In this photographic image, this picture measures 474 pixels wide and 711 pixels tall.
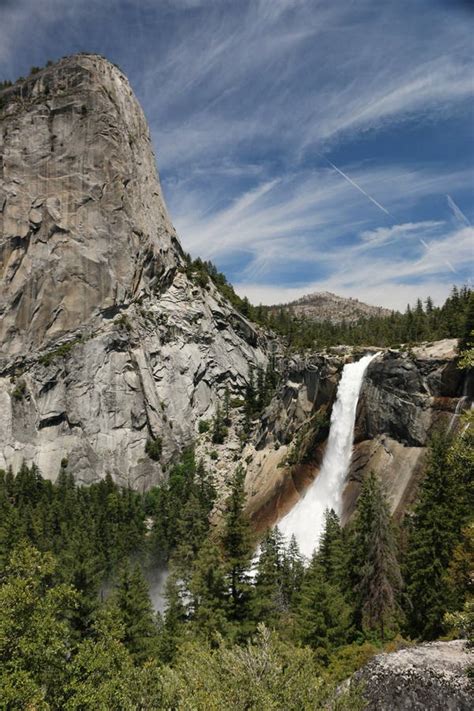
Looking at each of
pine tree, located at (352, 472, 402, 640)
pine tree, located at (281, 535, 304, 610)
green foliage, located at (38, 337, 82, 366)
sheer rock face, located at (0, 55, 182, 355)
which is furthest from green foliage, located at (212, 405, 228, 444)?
pine tree, located at (352, 472, 402, 640)

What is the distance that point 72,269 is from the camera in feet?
292

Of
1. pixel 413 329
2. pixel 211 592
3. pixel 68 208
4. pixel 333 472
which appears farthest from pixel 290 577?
pixel 68 208

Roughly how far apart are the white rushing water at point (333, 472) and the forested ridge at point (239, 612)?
6.43m

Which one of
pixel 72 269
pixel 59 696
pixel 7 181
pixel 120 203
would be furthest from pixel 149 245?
pixel 59 696

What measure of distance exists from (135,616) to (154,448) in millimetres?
58077

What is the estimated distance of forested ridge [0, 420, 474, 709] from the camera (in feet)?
40.5

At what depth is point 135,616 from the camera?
2711 cm

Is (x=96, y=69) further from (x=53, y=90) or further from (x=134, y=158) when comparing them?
(x=134, y=158)

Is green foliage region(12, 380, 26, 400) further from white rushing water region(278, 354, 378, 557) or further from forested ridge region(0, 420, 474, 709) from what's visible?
white rushing water region(278, 354, 378, 557)

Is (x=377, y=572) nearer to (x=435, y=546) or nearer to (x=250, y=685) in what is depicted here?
(x=435, y=546)

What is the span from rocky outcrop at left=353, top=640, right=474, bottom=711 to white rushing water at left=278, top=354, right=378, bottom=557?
3649 cm

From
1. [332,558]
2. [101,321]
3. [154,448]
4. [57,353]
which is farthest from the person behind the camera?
[101,321]

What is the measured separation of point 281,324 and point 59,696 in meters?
123

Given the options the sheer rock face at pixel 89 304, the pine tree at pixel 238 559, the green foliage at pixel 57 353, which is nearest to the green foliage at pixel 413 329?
the sheer rock face at pixel 89 304
